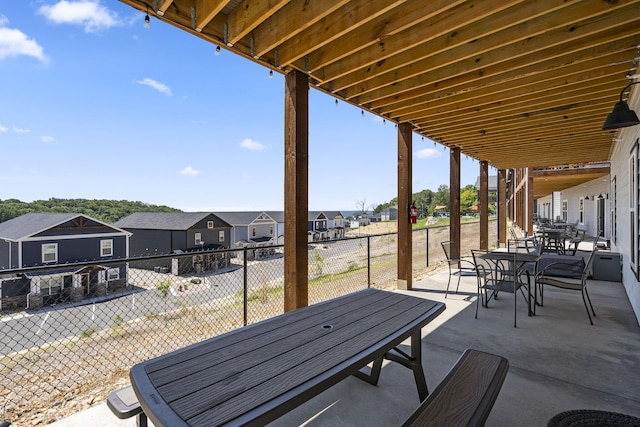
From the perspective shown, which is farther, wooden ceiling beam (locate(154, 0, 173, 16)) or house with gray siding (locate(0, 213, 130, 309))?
house with gray siding (locate(0, 213, 130, 309))

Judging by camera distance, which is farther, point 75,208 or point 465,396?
point 75,208

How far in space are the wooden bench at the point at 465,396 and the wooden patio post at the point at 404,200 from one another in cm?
333

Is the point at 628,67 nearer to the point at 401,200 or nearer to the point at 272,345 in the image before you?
the point at 401,200

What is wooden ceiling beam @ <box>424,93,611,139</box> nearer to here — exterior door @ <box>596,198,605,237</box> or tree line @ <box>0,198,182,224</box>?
exterior door @ <box>596,198,605,237</box>

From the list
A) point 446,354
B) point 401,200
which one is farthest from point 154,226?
point 446,354

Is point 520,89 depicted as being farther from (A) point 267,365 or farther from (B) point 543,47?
(A) point 267,365

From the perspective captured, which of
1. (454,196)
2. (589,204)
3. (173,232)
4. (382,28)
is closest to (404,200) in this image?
(454,196)

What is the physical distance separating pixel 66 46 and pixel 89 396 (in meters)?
11.2

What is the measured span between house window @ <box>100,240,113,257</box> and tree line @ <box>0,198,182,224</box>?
2228 millimetres

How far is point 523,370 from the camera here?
2.37 metres

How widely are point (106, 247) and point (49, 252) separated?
7.97 ft

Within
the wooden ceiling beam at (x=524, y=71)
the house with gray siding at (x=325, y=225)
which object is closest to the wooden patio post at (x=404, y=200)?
the wooden ceiling beam at (x=524, y=71)

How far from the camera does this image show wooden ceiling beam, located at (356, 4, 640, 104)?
2.32 meters

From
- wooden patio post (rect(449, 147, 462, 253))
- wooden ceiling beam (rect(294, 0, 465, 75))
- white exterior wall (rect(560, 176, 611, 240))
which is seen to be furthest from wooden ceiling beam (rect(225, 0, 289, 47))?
white exterior wall (rect(560, 176, 611, 240))
